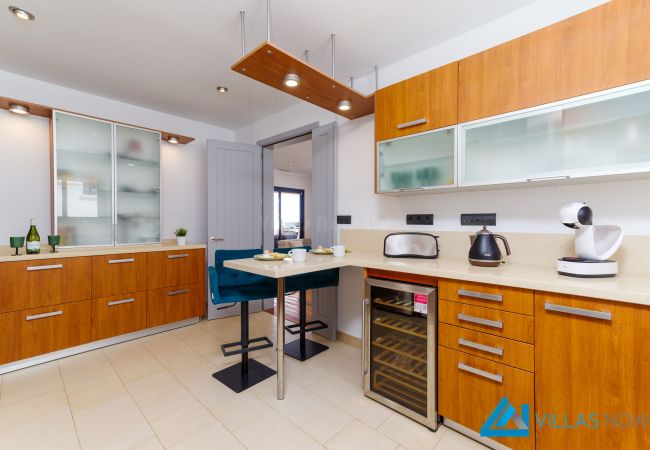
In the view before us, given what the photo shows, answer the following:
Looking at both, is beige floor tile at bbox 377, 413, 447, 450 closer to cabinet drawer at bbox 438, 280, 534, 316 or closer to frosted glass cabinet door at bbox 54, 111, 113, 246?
cabinet drawer at bbox 438, 280, 534, 316

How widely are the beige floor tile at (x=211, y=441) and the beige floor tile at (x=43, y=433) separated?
0.58m

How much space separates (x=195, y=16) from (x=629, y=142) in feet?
8.65

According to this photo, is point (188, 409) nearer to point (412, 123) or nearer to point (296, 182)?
point (412, 123)

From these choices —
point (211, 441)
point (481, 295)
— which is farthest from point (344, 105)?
point (211, 441)

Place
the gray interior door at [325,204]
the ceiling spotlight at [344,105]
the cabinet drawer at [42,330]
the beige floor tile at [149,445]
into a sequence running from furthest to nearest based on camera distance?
the gray interior door at [325,204]
the ceiling spotlight at [344,105]
the cabinet drawer at [42,330]
the beige floor tile at [149,445]

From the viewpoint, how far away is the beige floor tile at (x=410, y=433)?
1.54 meters

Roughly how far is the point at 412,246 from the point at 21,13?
10.2ft

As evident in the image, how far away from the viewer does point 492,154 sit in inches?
69.6

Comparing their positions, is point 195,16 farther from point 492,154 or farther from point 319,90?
point 492,154

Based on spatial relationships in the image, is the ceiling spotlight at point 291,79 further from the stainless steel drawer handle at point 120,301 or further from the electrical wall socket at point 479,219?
the stainless steel drawer handle at point 120,301

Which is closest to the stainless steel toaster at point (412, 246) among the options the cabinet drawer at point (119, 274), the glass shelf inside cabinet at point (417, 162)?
the glass shelf inside cabinet at point (417, 162)

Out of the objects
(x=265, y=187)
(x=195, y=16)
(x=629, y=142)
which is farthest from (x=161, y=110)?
(x=629, y=142)

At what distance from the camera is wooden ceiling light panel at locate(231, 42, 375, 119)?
5.49 ft

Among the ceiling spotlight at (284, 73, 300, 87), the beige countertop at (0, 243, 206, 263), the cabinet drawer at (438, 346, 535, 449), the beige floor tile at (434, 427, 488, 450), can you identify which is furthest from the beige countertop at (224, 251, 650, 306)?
the beige countertop at (0, 243, 206, 263)
